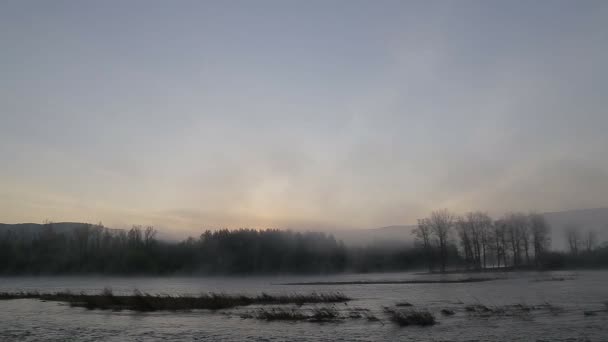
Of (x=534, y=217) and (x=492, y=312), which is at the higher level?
(x=534, y=217)

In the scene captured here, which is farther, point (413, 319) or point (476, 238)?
point (476, 238)

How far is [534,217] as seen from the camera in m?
136

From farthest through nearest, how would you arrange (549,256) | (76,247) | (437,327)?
1. (76,247)
2. (549,256)
3. (437,327)

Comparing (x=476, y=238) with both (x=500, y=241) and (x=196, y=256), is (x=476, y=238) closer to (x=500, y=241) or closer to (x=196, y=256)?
(x=500, y=241)

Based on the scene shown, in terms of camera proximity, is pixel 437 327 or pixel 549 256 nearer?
pixel 437 327

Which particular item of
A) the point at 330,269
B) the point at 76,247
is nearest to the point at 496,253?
the point at 330,269

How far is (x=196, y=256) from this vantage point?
175750 mm

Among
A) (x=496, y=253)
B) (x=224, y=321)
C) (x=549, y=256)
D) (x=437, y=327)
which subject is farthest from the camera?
(x=496, y=253)

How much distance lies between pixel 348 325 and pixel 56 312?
3036 centimetres

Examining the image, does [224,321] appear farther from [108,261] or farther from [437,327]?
[108,261]

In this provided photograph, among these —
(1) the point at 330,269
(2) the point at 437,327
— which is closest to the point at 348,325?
(2) the point at 437,327

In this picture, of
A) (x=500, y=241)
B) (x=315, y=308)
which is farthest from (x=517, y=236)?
(x=315, y=308)

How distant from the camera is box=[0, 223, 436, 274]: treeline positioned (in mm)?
169000

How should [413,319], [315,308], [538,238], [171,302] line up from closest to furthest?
[413,319] → [315,308] → [171,302] → [538,238]
